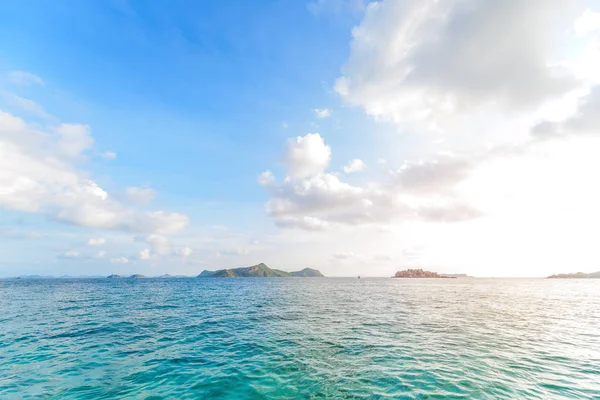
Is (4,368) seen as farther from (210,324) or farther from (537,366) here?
(537,366)

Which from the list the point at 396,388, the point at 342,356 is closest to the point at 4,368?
the point at 342,356

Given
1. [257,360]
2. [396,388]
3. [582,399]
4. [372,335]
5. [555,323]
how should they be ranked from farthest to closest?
[555,323]
[372,335]
[257,360]
[396,388]
[582,399]

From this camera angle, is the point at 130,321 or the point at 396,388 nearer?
the point at 396,388

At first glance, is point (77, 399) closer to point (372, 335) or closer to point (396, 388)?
point (396, 388)

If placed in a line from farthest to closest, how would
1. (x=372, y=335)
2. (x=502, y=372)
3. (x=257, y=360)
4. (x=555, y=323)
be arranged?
(x=555, y=323) → (x=372, y=335) → (x=257, y=360) → (x=502, y=372)

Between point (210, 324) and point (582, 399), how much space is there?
3591 centimetres

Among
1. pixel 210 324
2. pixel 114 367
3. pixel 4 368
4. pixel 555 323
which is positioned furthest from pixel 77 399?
pixel 555 323

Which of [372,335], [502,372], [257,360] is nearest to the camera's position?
[502,372]

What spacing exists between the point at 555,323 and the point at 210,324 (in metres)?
48.7

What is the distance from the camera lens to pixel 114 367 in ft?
67.0

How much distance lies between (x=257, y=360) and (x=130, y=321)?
92.2ft

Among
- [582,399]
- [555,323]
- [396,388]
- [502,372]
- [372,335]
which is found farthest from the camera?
[555,323]

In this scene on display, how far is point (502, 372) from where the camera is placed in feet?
62.1

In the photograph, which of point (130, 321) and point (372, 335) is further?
point (130, 321)
